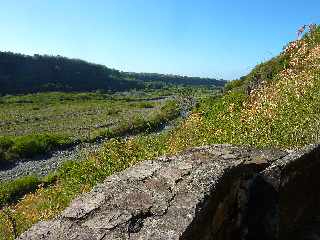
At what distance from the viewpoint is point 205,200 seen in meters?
5.77

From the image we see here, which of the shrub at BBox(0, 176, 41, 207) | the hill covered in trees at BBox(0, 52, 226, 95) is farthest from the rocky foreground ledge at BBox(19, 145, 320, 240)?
the hill covered in trees at BBox(0, 52, 226, 95)

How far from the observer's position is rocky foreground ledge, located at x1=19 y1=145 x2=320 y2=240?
5.34 metres

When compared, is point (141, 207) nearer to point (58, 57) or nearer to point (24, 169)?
point (24, 169)

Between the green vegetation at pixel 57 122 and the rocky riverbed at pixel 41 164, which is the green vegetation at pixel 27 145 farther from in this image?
the rocky riverbed at pixel 41 164

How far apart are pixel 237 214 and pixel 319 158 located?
64.9 inches

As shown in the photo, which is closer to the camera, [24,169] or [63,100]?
[24,169]

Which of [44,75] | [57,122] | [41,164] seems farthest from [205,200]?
[44,75]

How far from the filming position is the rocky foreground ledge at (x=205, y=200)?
210 inches

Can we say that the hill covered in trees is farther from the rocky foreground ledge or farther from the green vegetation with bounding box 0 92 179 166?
the rocky foreground ledge

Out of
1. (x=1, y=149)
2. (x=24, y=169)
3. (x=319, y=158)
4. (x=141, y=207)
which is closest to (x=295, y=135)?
(x=319, y=158)

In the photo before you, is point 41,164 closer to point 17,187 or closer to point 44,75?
point 17,187

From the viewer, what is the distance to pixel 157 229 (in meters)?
5.21

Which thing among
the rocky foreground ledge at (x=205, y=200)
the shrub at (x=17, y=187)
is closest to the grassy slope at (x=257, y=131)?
the rocky foreground ledge at (x=205, y=200)

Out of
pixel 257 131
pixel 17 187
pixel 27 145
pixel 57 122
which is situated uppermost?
pixel 257 131
